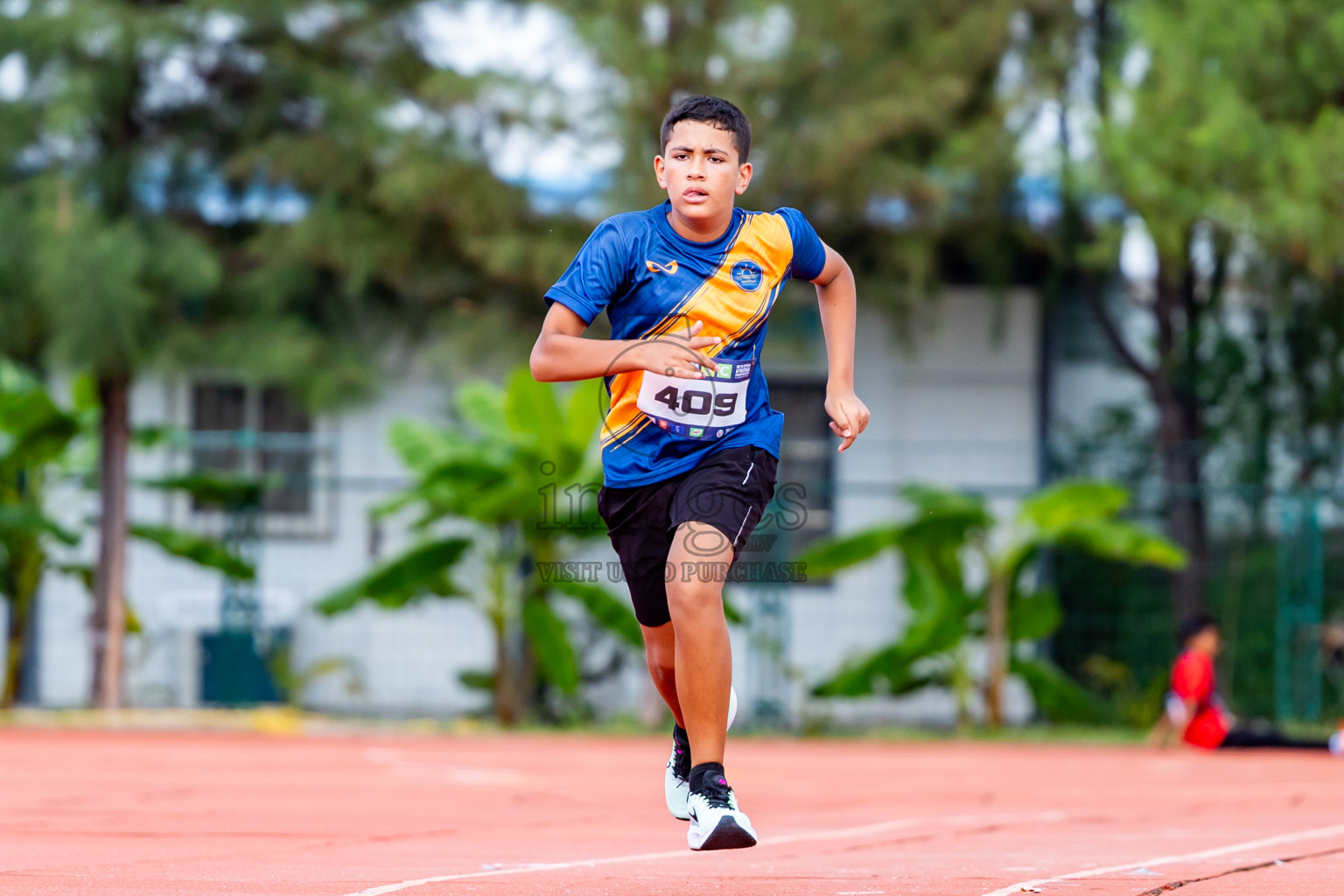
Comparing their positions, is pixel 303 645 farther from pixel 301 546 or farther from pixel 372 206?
pixel 372 206

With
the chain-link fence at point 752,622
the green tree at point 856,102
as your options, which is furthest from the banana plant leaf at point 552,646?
the green tree at point 856,102

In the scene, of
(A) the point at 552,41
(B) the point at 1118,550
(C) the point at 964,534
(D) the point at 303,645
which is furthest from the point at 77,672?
(B) the point at 1118,550

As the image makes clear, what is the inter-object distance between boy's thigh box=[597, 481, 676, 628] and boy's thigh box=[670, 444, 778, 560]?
2.7 inches

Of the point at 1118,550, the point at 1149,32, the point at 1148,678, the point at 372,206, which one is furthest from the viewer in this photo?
the point at 1148,678

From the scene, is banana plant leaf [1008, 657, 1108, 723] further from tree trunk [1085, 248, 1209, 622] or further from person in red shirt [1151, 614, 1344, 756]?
tree trunk [1085, 248, 1209, 622]

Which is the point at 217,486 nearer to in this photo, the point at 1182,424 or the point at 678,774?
the point at 1182,424

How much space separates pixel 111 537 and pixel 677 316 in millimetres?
9209

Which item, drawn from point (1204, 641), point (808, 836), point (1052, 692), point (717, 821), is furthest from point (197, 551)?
point (717, 821)

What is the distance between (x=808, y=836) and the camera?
546 centimetres

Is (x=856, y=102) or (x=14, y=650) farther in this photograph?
(x=14, y=650)

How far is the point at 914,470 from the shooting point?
44.9ft

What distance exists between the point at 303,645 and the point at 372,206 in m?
3.92

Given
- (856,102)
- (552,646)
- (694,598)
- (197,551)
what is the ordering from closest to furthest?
(694,598) < (552,646) < (856,102) < (197,551)

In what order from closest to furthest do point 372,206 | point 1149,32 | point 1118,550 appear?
point 1149,32, point 1118,550, point 372,206
